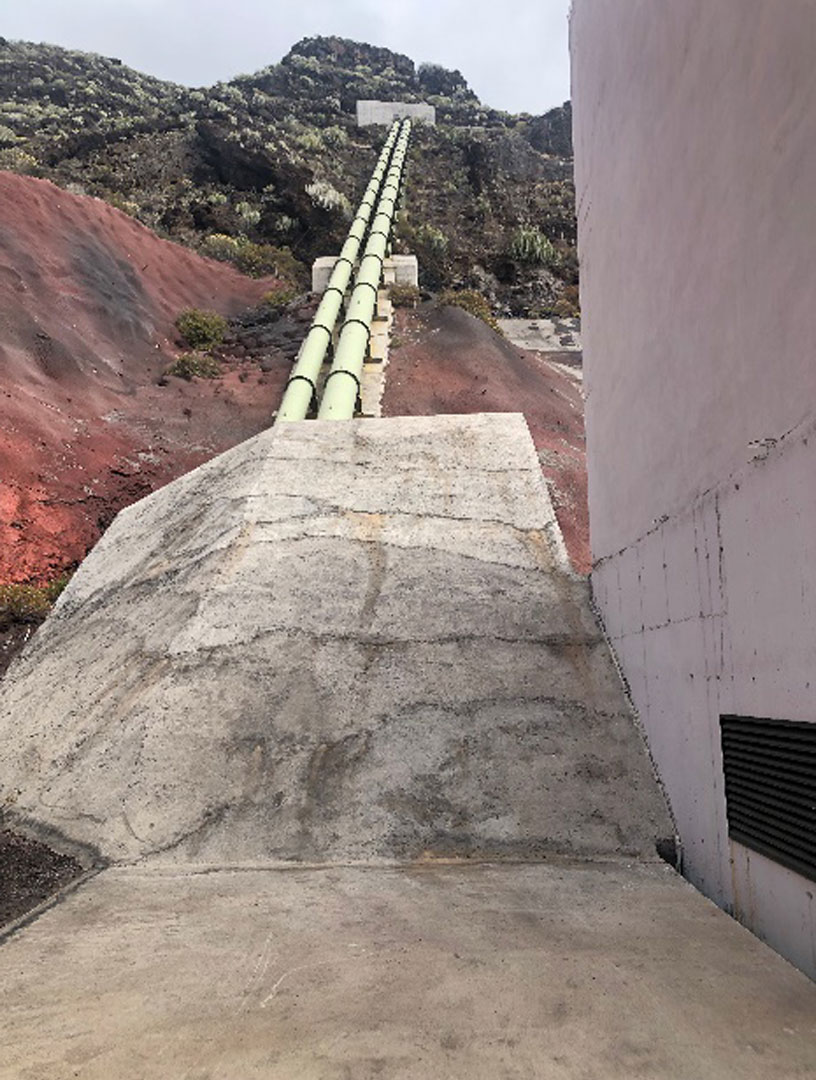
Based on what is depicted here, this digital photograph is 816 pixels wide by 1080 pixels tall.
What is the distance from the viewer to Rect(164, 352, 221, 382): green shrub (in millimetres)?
17578

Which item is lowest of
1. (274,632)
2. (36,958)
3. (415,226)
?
(36,958)

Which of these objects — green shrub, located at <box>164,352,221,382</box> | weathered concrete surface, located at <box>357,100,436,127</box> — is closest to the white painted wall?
green shrub, located at <box>164,352,221,382</box>

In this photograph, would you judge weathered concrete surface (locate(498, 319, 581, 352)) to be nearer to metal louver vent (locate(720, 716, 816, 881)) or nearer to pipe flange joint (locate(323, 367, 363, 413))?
pipe flange joint (locate(323, 367, 363, 413))

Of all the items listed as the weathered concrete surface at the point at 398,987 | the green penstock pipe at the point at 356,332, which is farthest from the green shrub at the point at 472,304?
the weathered concrete surface at the point at 398,987

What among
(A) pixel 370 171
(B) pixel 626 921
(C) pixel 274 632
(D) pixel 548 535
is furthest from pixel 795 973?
(A) pixel 370 171

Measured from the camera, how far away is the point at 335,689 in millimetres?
5145

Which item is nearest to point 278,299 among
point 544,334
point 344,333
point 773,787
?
point 344,333

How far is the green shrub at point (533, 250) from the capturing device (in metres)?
32.5

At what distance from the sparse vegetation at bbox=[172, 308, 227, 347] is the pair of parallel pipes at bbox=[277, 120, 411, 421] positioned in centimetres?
277

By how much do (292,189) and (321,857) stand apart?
113 ft

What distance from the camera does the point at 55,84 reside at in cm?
5275

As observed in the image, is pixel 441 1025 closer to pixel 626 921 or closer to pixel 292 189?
pixel 626 921

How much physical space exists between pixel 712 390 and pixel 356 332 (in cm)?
1423

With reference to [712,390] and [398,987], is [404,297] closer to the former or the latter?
[712,390]
